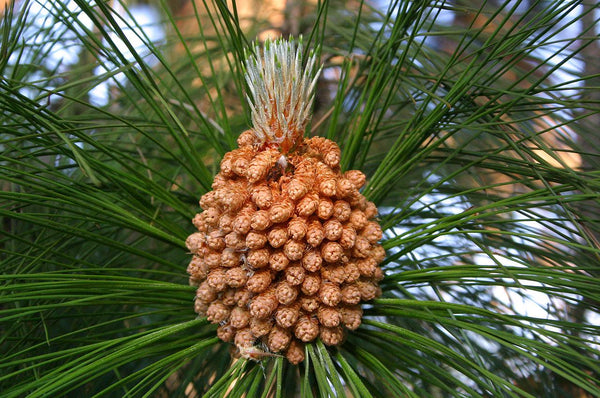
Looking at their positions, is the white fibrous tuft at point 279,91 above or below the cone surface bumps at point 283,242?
above

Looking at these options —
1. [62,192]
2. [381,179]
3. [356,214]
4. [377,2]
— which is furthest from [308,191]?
[377,2]

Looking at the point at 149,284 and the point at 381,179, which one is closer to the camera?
the point at 149,284

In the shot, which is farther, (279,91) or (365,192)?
(365,192)

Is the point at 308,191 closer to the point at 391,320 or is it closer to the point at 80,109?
the point at 391,320

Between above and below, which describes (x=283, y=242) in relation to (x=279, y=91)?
below

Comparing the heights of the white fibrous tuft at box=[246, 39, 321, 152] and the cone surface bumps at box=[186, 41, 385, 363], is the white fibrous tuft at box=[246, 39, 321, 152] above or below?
above
